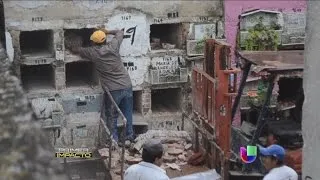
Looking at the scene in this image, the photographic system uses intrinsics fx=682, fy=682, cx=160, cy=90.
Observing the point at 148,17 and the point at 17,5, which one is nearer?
the point at 17,5

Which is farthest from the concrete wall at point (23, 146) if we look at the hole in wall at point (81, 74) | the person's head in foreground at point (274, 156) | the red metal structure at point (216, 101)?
the hole in wall at point (81, 74)

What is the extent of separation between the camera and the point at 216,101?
7625 millimetres

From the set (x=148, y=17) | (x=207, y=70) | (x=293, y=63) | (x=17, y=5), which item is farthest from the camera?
(x=148, y=17)

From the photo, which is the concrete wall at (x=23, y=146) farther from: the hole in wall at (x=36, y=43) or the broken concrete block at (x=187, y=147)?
the hole in wall at (x=36, y=43)

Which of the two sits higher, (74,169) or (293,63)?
(293,63)

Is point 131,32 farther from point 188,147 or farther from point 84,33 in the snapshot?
point 188,147

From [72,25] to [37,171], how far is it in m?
6.75

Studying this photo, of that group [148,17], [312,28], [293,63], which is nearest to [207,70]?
[293,63]

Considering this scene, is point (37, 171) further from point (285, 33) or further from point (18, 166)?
point (285, 33)

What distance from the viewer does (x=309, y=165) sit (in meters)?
5.44

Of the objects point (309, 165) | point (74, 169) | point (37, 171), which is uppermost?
point (37, 171)

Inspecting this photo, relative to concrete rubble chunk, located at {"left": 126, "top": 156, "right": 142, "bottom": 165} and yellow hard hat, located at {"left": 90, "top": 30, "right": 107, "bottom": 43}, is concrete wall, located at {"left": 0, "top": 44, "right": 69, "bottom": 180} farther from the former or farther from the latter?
yellow hard hat, located at {"left": 90, "top": 30, "right": 107, "bottom": 43}

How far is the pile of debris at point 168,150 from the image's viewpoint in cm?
838

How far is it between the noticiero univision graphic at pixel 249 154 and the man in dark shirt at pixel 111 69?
87.0 inches
